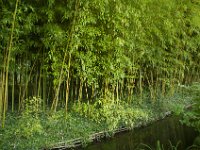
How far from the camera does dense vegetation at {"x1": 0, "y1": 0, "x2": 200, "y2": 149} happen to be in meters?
5.75

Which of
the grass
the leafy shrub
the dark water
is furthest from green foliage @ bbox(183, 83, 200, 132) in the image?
the leafy shrub

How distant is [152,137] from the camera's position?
6.88 metres

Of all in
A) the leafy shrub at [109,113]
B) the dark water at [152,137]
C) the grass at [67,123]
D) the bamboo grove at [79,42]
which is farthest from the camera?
the leafy shrub at [109,113]

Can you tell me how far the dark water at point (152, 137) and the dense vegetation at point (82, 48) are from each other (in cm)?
38

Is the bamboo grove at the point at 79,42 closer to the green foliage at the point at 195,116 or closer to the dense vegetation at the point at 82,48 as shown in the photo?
the dense vegetation at the point at 82,48

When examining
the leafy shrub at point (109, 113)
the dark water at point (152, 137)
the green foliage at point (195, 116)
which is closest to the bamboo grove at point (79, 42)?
the leafy shrub at point (109, 113)

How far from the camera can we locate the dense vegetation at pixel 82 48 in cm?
575

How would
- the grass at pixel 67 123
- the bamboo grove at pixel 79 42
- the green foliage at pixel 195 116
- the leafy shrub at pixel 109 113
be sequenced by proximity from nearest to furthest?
1. the green foliage at pixel 195 116
2. the grass at pixel 67 123
3. the bamboo grove at pixel 79 42
4. the leafy shrub at pixel 109 113

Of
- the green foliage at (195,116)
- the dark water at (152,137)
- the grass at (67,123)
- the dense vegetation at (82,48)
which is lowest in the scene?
the dark water at (152,137)

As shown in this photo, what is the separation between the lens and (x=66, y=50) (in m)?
6.05

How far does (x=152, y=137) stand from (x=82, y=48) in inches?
82.0

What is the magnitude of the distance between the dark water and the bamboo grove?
87 centimetres

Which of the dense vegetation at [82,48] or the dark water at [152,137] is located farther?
the dark water at [152,137]

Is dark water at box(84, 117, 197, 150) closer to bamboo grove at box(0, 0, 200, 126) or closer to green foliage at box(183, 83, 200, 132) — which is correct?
→ bamboo grove at box(0, 0, 200, 126)
